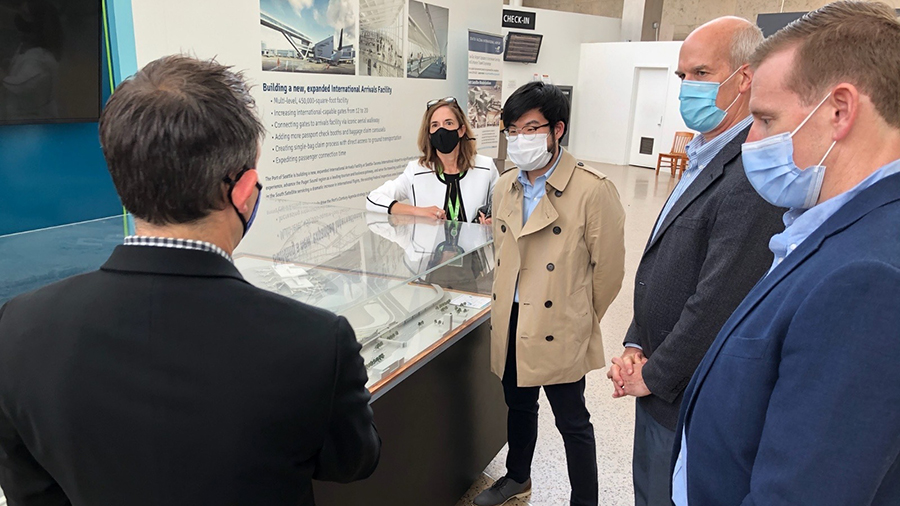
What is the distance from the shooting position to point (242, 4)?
140 inches

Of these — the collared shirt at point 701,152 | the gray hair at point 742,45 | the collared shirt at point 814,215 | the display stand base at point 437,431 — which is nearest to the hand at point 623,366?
the collared shirt at point 701,152

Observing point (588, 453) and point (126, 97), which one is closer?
point (126, 97)

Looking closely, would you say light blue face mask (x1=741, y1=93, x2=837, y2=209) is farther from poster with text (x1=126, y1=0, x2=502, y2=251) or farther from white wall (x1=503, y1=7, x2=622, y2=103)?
white wall (x1=503, y1=7, x2=622, y2=103)

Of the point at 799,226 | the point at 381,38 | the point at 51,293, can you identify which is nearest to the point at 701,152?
the point at 799,226

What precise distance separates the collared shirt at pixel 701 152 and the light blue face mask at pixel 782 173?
550 millimetres

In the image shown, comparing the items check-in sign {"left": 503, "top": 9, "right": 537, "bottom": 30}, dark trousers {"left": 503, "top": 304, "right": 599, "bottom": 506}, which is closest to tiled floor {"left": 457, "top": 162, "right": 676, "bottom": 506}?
dark trousers {"left": 503, "top": 304, "right": 599, "bottom": 506}

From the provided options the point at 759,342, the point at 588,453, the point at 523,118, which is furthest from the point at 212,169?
the point at 588,453

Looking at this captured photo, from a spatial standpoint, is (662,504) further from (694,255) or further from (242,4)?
(242,4)

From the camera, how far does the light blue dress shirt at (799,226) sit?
812 mm

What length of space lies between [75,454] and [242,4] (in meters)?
3.39

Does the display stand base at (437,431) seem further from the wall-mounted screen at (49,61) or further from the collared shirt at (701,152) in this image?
the wall-mounted screen at (49,61)

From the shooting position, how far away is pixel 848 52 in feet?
2.72

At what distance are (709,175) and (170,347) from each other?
136 centimetres

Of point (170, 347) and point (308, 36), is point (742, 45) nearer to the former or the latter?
point (170, 347)
